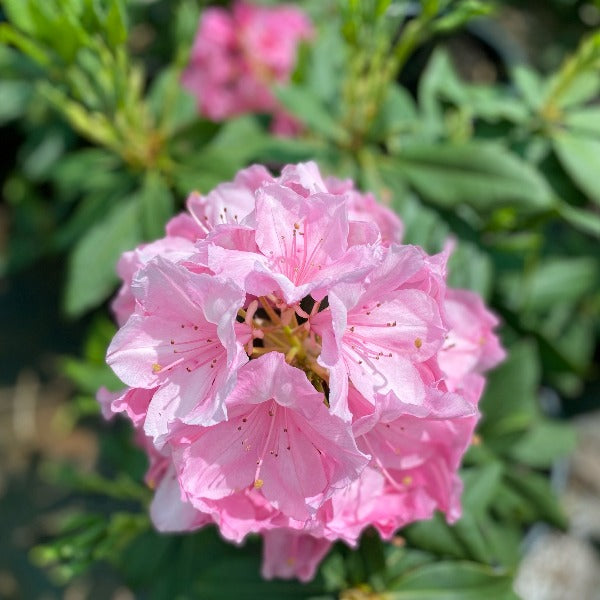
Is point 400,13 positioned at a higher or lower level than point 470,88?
higher

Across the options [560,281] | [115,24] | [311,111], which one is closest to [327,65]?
[311,111]

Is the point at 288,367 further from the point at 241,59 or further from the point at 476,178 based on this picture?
the point at 241,59

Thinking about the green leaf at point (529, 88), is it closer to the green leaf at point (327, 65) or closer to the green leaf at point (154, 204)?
the green leaf at point (327, 65)

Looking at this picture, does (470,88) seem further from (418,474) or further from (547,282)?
(418,474)

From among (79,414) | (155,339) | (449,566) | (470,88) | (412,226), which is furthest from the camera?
(79,414)

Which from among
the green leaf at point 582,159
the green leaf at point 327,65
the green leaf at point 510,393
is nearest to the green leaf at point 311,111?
the green leaf at point 327,65

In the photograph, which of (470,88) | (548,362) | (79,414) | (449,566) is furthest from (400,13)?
(79,414)
